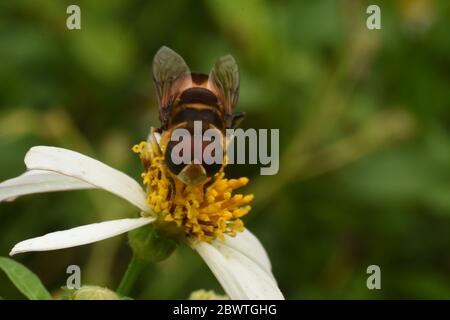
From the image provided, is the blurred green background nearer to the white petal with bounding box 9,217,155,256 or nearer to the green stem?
the green stem

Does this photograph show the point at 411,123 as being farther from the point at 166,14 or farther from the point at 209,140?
the point at 209,140

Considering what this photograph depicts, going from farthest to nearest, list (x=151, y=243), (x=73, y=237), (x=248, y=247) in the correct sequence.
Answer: (x=248, y=247)
(x=151, y=243)
(x=73, y=237)

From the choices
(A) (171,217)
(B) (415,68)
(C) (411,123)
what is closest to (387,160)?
(C) (411,123)

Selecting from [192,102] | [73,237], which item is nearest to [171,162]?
[192,102]

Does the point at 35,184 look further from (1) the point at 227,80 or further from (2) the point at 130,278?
(1) the point at 227,80

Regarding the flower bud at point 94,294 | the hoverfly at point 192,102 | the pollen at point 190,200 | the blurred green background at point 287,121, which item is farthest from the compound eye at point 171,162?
the blurred green background at point 287,121

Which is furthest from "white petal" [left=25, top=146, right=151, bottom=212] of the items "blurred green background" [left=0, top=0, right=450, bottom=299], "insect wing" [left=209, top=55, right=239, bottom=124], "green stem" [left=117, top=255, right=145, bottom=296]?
"blurred green background" [left=0, top=0, right=450, bottom=299]
